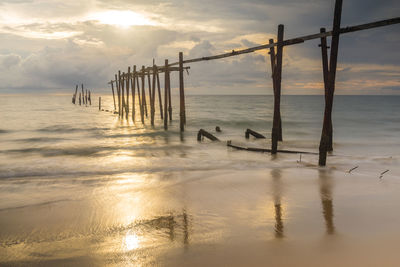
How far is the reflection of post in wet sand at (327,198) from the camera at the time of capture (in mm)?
4340

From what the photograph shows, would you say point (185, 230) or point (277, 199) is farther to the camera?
point (277, 199)

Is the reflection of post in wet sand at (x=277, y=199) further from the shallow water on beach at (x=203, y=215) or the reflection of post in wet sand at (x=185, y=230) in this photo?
the reflection of post in wet sand at (x=185, y=230)

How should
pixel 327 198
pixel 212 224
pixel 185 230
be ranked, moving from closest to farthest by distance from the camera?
pixel 185 230 < pixel 212 224 < pixel 327 198

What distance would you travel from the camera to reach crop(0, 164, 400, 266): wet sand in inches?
138

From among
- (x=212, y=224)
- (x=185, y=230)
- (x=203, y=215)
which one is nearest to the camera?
(x=185, y=230)

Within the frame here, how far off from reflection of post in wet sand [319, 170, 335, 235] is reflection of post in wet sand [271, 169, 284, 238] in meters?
0.60

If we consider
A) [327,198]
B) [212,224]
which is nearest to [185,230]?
[212,224]

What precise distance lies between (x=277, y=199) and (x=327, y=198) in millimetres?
853

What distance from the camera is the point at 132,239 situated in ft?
12.9

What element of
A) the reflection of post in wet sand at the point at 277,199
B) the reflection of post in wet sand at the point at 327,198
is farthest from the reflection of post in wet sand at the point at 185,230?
the reflection of post in wet sand at the point at 327,198

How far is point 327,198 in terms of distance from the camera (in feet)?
18.2

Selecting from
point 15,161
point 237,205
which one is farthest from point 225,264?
point 15,161

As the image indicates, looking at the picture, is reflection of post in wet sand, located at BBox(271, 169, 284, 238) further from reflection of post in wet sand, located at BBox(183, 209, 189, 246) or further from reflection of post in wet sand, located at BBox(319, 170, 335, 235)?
reflection of post in wet sand, located at BBox(183, 209, 189, 246)

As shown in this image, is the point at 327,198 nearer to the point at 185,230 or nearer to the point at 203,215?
the point at 203,215
